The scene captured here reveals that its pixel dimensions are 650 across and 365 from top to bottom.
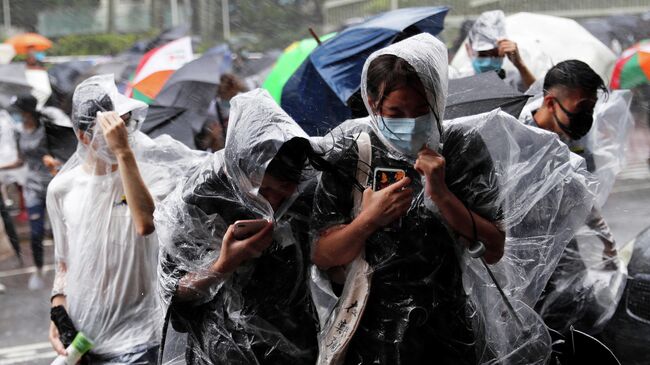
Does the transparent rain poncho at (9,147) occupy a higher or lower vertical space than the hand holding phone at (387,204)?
lower

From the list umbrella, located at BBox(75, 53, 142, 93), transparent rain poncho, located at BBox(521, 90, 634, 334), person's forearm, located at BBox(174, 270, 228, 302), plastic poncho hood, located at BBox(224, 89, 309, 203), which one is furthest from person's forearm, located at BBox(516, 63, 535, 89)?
umbrella, located at BBox(75, 53, 142, 93)

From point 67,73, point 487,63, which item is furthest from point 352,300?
→ point 67,73

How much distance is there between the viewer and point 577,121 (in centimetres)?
347

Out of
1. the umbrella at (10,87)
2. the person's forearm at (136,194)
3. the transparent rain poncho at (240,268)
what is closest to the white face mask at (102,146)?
the person's forearm at (136,194)

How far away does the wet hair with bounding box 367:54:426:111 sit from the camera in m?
2.34

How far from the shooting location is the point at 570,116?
11.3 feet

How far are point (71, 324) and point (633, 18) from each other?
41.1 ft

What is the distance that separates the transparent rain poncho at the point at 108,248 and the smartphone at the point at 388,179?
1.31m

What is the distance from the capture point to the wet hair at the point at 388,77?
2340 millimetres

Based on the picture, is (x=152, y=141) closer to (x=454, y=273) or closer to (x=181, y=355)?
(x=181, y=355)

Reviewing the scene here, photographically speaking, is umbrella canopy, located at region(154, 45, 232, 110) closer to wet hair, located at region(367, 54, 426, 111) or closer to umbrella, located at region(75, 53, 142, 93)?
wet hair, located at region(367, 54, 426, 111)

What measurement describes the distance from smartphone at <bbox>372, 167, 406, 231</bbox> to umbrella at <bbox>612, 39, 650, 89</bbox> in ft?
15.1

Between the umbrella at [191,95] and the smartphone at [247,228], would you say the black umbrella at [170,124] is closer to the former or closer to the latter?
the umbrella at [191,95]

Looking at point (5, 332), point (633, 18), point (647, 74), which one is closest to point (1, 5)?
point (633, 18)
